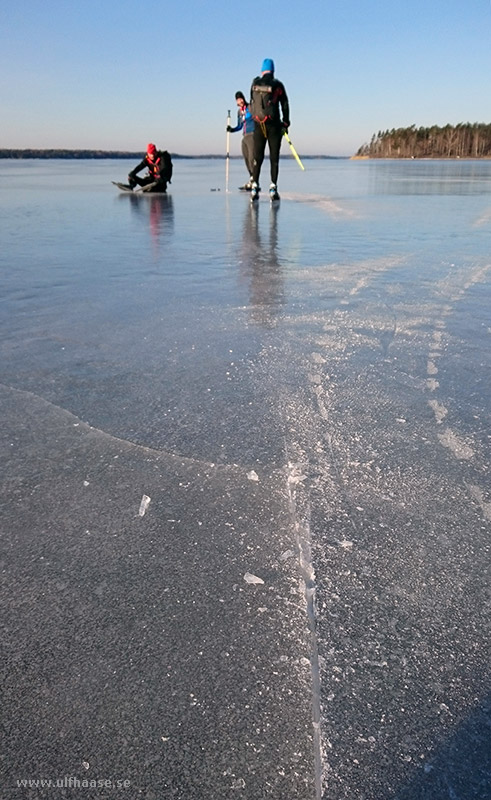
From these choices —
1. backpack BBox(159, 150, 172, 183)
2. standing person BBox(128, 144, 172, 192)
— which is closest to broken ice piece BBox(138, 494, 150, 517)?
standing person BBox(128, 144, 172, 192)

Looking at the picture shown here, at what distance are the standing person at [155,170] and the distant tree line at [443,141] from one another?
277ft

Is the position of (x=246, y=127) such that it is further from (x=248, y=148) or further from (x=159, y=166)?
(x=159, y=166)

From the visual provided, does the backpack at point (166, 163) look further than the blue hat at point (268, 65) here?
Yes

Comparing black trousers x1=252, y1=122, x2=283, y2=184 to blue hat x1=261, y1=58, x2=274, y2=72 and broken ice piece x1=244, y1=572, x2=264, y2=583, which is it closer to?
blue hat x1=261, y1=58, x2=274, y2=72

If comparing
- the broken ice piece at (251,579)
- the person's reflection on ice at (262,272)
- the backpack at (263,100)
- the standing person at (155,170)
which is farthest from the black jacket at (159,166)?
the broken ice piece at (251,579)

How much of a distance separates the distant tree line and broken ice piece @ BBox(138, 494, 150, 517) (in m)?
96.7

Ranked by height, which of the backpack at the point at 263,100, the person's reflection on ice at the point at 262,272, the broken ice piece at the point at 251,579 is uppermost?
the backpack at the point at 263,100

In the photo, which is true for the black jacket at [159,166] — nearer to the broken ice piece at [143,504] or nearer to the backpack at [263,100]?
the backpack at [263,100]

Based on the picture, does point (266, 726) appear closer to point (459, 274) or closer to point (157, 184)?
point (459, 274)

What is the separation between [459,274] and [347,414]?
10.5ft

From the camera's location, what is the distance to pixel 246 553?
1.60 m

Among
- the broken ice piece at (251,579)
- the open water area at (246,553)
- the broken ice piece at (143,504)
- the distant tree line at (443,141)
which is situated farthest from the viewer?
the distant tree line at (443,141)

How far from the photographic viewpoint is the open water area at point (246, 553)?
41.8 inches

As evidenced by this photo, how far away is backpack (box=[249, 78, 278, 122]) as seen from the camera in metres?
9.91
